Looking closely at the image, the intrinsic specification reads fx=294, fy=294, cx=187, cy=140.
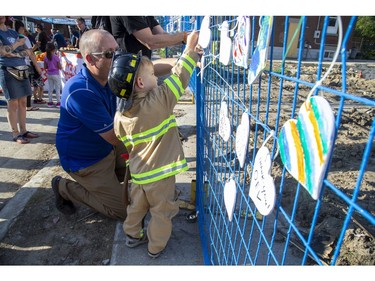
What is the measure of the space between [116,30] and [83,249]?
195 centimetres

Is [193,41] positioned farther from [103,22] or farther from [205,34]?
[103,22]

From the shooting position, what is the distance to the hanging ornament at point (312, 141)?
588 millimetres

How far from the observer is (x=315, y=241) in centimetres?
225

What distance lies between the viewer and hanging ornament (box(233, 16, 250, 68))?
107 cm

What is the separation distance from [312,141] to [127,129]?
143 centimetres

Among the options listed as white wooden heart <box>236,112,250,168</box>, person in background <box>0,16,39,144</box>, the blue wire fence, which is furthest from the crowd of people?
person in background <box>0,16,39,144</box>

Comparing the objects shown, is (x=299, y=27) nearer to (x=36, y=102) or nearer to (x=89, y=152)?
(x=89, y=152)

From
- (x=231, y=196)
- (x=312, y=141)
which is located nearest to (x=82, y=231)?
(x=231, y=196)

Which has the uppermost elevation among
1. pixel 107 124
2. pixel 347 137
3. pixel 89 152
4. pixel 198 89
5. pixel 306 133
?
pixel 306 133

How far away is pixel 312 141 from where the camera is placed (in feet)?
2.09

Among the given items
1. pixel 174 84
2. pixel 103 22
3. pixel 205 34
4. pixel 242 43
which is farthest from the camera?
pixel 103 22

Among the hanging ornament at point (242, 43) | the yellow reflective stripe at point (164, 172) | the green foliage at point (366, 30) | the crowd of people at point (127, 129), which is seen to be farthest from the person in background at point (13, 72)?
the green foliage at point (366, 30)

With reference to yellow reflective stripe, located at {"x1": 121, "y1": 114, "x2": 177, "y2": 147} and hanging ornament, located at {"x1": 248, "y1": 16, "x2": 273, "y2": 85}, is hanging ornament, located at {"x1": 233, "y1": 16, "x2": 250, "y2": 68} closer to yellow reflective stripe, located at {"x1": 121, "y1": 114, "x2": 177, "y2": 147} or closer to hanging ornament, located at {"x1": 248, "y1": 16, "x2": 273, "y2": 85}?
hanging ornament, located at {"x1": 248, "y1": 16, "x2": 273, "y2": 85}

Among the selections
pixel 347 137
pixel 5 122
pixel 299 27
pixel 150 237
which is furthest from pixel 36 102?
pixel 299 27
